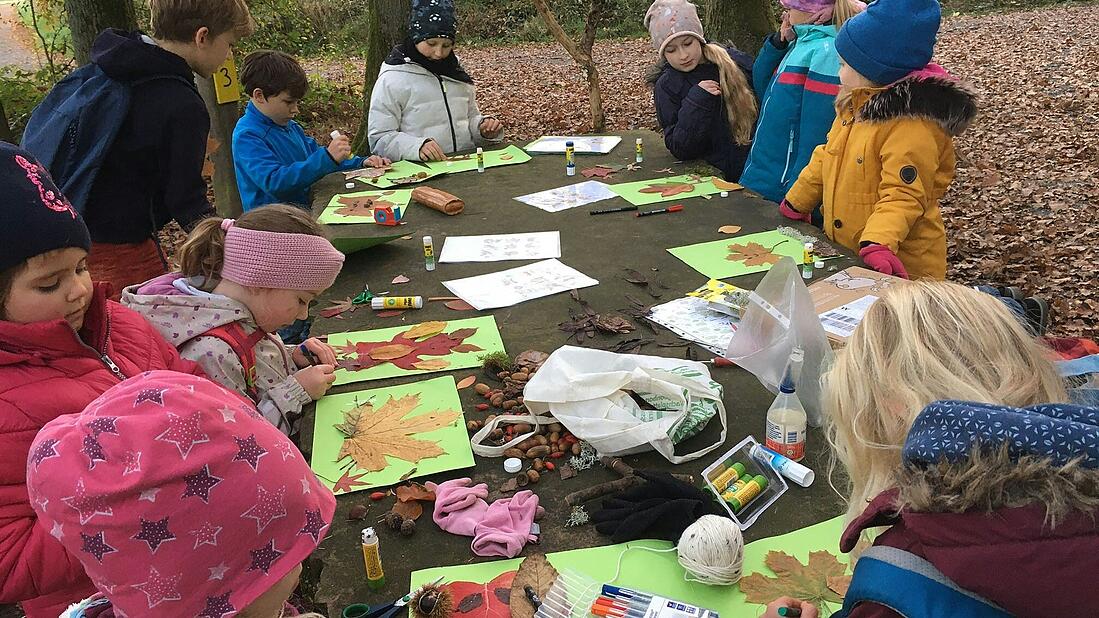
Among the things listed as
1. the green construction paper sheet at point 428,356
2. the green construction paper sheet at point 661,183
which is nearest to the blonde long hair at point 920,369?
the green construction paper sheet at point 428,356

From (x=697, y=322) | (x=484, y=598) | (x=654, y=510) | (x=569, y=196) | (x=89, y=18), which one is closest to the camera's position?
(x=484, y=598)

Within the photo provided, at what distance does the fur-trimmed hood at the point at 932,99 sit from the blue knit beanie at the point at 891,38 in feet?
0.20

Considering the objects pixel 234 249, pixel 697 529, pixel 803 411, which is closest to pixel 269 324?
pixel 234 249

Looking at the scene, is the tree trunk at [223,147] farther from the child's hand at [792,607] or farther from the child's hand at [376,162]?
the child's hand at [792,607]

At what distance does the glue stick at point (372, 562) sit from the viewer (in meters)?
1.66

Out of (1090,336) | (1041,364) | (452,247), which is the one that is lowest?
(1090,336)

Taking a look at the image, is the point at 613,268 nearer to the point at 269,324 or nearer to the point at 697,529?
the point at 269,324

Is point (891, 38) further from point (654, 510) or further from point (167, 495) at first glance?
point (167, 495)

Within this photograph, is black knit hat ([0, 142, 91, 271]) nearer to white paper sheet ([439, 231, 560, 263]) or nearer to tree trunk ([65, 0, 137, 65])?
white paper sheet ([439, 231, 560, 263])

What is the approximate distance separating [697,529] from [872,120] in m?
2.16

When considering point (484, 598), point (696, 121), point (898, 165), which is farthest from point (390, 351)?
point (696, 121)

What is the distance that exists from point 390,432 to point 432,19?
313 centimetres

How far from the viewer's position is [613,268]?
320cm

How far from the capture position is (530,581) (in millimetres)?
1642
